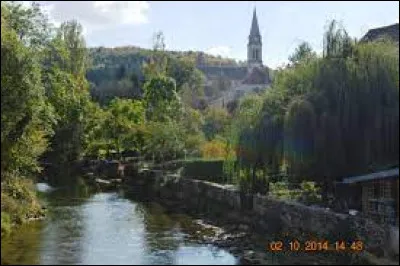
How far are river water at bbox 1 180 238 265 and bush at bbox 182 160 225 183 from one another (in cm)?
938

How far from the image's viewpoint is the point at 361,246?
25844 mm

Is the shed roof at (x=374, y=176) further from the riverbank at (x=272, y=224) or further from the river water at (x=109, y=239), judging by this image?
the river water at (x=109, y=239)

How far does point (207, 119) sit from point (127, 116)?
1257cm

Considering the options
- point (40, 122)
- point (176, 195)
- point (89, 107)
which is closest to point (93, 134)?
point (89, 107)

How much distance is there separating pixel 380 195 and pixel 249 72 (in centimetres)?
10424

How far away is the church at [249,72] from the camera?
117 meters

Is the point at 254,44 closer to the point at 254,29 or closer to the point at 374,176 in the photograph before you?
the point at 254,29

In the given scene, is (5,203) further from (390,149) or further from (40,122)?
(390,149)

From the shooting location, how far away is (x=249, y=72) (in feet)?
428

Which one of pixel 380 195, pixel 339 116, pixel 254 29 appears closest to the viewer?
pixel 380 195

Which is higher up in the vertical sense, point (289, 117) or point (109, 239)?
point (289, 117)

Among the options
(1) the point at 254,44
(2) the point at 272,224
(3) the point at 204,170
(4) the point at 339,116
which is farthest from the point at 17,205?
(1) the point at 254,44

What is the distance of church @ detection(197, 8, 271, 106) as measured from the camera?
11738cm
